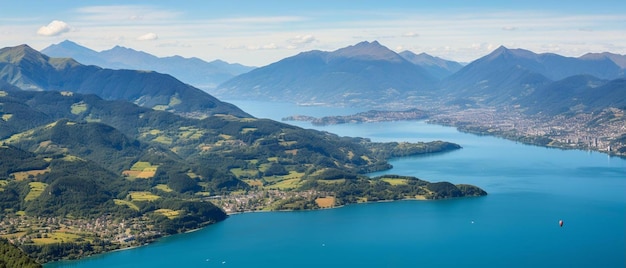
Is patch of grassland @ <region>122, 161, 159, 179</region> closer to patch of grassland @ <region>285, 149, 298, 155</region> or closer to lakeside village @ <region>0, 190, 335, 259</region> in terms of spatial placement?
lakeside village @ <region>0, 190, 335, 259</region>

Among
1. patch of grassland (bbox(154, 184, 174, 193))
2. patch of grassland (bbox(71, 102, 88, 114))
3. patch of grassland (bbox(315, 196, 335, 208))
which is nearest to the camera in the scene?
patch of grassland (bbox(315, 196, 335, 208))

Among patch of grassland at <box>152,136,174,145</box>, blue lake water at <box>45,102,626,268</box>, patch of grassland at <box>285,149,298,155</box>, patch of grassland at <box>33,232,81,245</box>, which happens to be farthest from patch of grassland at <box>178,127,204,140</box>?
patch of grassland at <box>33,232,81,245</box>

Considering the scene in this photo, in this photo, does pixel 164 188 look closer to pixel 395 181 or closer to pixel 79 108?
pixel 395 181

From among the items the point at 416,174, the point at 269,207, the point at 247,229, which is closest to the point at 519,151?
the point at 416,174

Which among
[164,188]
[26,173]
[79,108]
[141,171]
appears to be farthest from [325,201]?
[79,108]

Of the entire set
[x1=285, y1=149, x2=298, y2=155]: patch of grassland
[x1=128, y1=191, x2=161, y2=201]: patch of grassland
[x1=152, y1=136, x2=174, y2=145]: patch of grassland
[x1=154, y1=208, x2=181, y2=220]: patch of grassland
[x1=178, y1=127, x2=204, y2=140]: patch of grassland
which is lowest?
[x1=154, y1=208, x2=181, y2=220]: patch of grassland

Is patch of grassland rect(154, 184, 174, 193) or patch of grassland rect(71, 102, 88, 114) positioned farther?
patch of grassland rect(71, 102, 88, 114)
